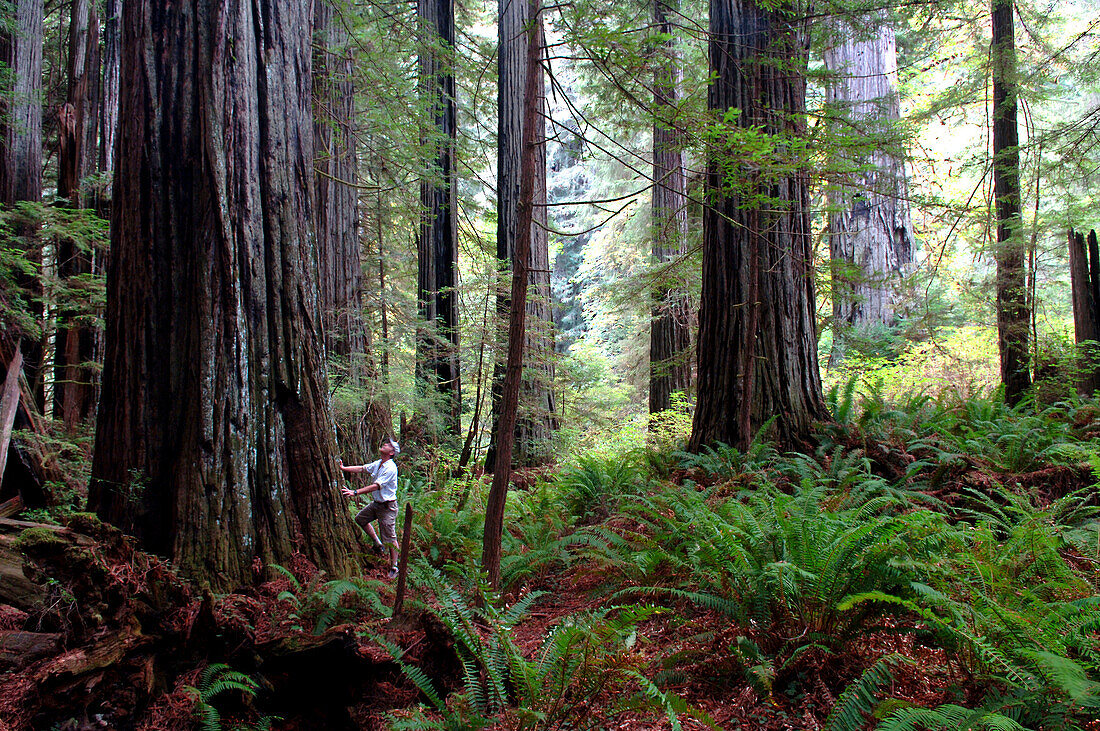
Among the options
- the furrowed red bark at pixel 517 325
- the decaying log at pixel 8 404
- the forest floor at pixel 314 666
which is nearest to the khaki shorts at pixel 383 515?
the furrowed red bark at pixel 517 325

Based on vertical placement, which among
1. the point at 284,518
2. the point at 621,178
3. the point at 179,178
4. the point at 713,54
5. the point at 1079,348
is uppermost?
the point at 621,178

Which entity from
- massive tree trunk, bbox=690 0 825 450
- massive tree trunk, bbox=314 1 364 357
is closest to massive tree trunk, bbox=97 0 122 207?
massive tree trunk, bbox=314 1 364 357

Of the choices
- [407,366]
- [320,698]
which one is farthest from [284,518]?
[407,366]

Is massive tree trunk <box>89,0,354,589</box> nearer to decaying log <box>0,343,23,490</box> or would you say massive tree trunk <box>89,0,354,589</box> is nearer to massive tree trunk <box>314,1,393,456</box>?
decaying log <box>0,343,23,490</box>

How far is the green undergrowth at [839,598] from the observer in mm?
2129

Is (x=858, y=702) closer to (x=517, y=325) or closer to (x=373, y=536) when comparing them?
(x=517, y=325)

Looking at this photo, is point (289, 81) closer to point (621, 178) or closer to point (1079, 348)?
point (1079, 348)

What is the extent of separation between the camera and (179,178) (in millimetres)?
3381

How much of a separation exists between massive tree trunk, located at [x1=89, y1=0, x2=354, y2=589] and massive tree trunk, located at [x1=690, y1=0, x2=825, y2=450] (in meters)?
4.08

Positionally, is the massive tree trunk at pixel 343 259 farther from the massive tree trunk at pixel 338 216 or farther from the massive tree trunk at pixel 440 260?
the massive tree trunk at pixel 440 260

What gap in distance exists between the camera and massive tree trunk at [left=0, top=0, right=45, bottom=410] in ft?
26.6

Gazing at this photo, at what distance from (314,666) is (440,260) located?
8258 millimetres

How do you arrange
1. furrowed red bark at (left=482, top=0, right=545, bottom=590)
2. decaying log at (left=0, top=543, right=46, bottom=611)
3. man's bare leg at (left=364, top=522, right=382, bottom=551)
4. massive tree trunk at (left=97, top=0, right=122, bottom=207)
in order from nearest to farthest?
decaying log at (left=0, top=543, right=46, bottom=611)
furrowed red bark at (left=482, top=0, right=545, bottom=590)
man's bare leg at (left=364, top=522, right=382, bottom=551)
massive tree trunk at (left=97, top=0, right=122, bottom=207)

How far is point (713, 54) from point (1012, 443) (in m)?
4.80
